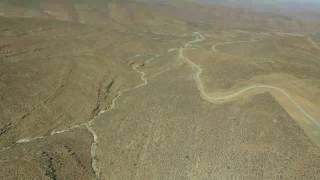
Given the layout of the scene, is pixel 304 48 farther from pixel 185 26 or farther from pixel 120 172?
pixel 120 172

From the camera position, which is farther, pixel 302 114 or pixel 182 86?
pixel 182 86

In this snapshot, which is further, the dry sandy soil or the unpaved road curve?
the unpaved road curve

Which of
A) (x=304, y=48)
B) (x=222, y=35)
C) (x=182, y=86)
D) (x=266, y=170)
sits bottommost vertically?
(x=222, y=35)

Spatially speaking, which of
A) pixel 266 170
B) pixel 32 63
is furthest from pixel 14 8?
pixel 266 170

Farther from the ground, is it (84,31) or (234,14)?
(84,31)

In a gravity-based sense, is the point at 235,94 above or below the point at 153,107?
above

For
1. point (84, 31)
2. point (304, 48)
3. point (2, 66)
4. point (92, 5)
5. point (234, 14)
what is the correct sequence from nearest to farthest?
point (2, 66)
point (304, 48)
point (84, 31)
point (92, 5)
point (234, 14)

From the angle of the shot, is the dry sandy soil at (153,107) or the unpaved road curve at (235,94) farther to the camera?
the unpaved road curve at (235,94)

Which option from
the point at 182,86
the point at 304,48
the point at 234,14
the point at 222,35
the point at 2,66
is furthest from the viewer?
the point at 234,14
